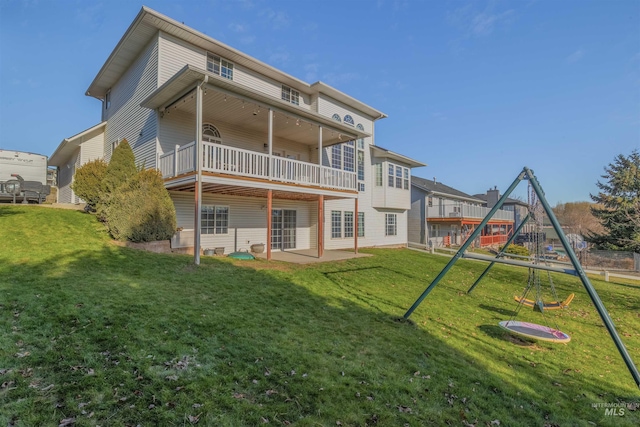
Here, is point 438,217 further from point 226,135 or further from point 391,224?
point 226,135

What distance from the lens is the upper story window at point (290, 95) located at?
16.4 meters

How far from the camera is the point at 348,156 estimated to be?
19.2 meters

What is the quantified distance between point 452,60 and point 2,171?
25552 millimetres

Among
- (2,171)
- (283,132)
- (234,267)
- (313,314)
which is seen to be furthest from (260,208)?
(2,171)

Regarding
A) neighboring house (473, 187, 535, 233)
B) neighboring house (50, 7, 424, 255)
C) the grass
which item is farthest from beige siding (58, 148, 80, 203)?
neighboring house (473, 187, 535, 233)

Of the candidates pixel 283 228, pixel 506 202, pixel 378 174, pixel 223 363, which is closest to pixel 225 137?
pixel 283 228

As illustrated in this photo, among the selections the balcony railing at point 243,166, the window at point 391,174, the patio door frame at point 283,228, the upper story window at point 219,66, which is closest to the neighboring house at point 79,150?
the balcony railing at point 243,166

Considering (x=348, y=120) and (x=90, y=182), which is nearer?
(x=90, y=182)

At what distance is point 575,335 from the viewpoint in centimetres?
687

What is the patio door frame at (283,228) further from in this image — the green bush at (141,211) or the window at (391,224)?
the window at (391,224)

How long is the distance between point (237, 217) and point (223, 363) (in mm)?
11127

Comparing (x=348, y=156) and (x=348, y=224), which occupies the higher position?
(x=348, y=156)

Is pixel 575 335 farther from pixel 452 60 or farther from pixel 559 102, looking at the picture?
pixel 452 60

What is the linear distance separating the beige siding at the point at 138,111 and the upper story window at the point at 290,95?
630cm
